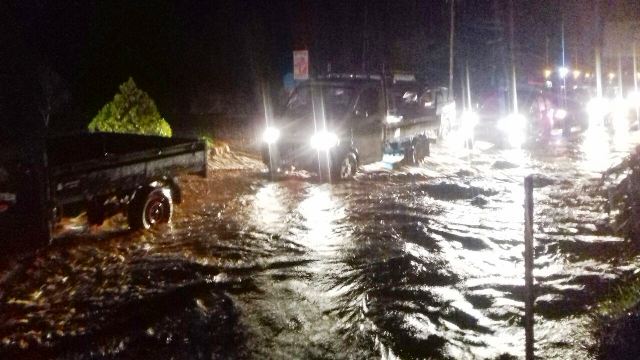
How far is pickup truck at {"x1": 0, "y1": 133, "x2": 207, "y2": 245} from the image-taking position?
22.5 ft

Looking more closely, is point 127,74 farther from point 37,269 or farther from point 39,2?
point 37,269

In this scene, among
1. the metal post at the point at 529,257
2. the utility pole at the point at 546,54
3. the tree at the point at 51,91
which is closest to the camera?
the metal post at the point at 529,257

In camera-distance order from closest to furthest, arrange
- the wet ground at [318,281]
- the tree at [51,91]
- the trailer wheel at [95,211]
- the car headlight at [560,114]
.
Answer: the wet ground at [318,281]
the trailer wheel at [95,211]
the tree at [51,91]
the car headlight at [560,114]

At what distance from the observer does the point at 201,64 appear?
64.1ft

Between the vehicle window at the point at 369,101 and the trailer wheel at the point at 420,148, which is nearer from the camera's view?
the vehicle window at the point at 369,101

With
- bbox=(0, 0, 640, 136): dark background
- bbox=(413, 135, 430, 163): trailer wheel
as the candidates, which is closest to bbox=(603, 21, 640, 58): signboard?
bbox=(0, 0, 640, 136): dark background

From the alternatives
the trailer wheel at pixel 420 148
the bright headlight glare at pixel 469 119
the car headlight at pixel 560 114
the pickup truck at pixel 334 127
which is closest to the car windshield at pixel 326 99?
the pickup truck at pixel 334 127

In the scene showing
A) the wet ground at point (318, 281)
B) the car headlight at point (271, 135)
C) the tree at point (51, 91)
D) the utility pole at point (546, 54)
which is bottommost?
the wet ground at point (318, 281)

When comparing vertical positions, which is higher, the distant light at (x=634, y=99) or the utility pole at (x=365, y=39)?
the utility pole at (x=365, y=39)

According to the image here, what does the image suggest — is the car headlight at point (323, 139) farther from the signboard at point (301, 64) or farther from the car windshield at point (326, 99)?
the signboard at point (301, 64)

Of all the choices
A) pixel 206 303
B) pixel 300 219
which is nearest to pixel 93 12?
pixel 300 219

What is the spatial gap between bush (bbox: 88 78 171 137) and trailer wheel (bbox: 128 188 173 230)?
14.6ft

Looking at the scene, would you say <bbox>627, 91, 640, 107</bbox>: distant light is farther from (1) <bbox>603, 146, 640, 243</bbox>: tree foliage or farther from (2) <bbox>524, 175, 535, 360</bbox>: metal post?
(2) <bbox>524, 175, 535, 360</bbox>: metal post

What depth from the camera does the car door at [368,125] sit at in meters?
13.0
